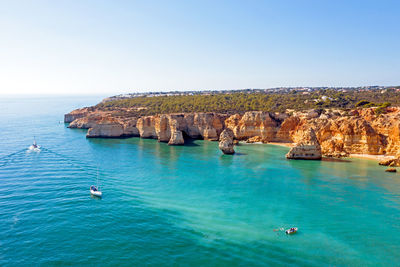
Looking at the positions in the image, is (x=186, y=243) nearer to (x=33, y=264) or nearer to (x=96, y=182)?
(x=33, y=264)

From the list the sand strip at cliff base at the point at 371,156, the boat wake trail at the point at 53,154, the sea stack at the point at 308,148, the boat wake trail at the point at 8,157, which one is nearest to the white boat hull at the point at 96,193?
the boat wake trail at the point at 53,154

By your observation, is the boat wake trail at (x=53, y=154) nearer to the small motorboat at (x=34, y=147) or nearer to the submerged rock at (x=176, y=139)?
the small motorboat at (x=34, y=147)

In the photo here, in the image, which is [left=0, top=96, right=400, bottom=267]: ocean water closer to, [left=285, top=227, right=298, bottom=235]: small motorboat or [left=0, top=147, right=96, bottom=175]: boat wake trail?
[left=0, top=147, right=96, bottom=175]: boat wake trail

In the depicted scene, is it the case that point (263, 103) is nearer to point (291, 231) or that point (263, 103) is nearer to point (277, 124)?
point (277, 124)

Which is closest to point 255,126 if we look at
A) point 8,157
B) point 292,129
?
point 292,129

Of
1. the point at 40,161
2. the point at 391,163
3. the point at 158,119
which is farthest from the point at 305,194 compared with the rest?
the point at 158,119

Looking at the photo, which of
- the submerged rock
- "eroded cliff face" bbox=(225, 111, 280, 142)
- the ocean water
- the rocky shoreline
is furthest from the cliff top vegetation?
the ocean water
